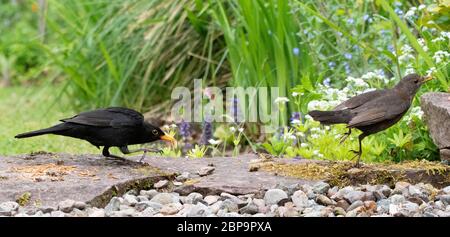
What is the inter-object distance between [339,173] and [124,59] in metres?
3.96

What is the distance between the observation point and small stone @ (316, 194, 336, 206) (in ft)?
13.5

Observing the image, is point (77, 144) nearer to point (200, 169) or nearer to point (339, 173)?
point (200, 169)

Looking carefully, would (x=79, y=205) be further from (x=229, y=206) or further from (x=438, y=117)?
(x=438, y=117)

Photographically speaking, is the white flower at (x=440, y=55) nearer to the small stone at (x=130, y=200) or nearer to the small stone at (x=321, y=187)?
the small stone at (x=321, y=187)

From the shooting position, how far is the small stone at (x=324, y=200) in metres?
4.11

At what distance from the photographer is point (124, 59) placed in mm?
8016

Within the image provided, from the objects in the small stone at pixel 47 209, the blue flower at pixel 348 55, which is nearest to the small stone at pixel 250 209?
the small stone at pixel 47 209

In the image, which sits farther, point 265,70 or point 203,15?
point 203,15

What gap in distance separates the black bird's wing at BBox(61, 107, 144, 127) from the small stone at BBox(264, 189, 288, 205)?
0.91 meters

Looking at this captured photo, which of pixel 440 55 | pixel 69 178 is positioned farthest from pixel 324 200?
pixel 440 55

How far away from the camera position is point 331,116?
4465 mm
